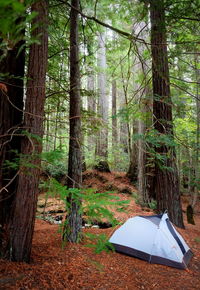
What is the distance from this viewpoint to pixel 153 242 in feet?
14.4

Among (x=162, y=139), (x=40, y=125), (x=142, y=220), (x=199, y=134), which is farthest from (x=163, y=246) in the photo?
(x=199, y=134)

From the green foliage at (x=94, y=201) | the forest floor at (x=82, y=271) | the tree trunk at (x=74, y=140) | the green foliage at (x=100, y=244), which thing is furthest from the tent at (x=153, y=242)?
the green foliage at (x=94, y=201)

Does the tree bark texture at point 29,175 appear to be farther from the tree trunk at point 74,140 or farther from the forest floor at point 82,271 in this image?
the tree trunk at point 74,140

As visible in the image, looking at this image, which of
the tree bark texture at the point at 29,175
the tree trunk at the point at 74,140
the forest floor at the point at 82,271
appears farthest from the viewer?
the tree trunk at the point at 74,140

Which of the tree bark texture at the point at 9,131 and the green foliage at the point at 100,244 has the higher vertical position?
the tree bark texture at the point at 9,131

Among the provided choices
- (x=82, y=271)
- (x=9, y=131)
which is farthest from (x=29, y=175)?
(x=82, y=271)

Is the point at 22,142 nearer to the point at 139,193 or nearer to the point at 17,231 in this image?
the point at 17,231

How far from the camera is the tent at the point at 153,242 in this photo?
4266mm

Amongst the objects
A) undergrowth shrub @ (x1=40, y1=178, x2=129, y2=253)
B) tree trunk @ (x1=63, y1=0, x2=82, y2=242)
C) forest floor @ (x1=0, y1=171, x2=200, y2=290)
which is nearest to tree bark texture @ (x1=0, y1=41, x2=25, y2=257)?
forest floor @ (x1=0, y1=171, x2=200, y2=290)

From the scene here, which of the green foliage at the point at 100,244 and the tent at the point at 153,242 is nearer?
the green foliage at the point at 100,244

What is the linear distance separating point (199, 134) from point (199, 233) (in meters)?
5.25

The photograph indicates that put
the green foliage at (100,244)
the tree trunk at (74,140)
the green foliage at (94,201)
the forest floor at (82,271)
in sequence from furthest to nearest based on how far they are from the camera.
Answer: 1. the tree trunk at (74,140)
2. the forest floor at (82,271)
3. the green foliage at (100,244)
4. the green foliage at (94,201)

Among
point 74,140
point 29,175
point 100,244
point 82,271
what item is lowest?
point 82,271

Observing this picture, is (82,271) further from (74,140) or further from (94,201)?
(74,140)
